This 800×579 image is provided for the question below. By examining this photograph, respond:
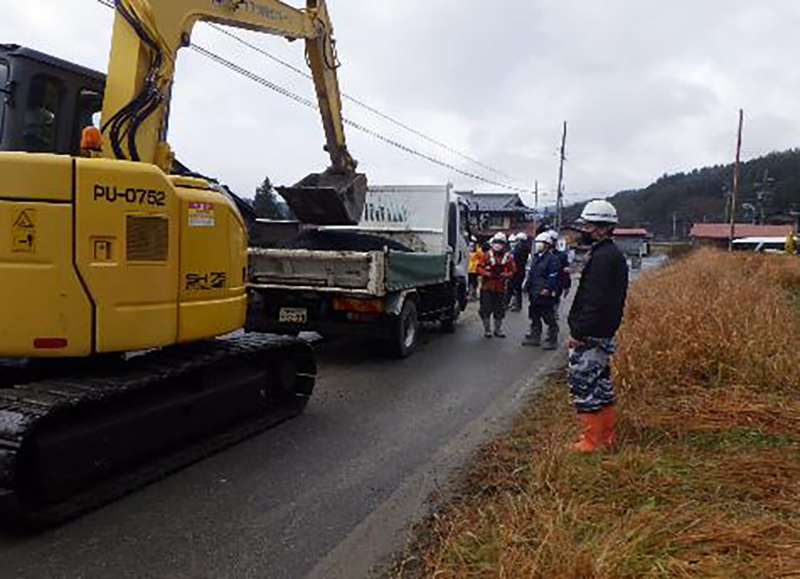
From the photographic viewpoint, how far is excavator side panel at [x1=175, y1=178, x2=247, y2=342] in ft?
17.8

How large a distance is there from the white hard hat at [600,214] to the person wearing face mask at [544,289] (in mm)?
5767

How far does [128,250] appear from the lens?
4926 millimetres

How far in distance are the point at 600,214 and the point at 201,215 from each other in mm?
2934

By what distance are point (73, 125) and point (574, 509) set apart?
4051 millimetres

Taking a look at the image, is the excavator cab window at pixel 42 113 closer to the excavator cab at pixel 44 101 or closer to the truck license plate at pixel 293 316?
the excavator cab at pixel 44 101

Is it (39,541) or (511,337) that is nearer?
(39,541)

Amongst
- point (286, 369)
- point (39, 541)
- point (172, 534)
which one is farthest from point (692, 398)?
point (39, 541)

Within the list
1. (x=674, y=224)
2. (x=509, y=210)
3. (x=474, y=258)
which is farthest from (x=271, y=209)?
(x=674, y=224)

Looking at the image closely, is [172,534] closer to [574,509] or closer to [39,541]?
[39,541]

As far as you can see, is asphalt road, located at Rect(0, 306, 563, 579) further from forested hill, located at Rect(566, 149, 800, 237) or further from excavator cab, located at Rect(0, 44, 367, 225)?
forested hill, located at Rect(566, 149, 800, 237)

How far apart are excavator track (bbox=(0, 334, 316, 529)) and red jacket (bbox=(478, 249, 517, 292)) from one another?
616cm

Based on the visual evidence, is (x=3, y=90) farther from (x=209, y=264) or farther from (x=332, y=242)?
(x=332, y=242)

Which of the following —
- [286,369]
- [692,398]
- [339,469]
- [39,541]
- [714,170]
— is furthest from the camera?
[714,170]

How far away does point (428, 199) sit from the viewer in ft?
43.1
